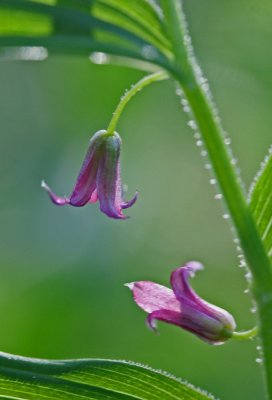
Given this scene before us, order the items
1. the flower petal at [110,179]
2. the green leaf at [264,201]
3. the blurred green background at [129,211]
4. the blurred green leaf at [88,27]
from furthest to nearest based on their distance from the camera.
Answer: the blurred green background at [129,211]
the flower petal at [110,179]
the green leaf at [264,201]
the blurred green leaf at [88,27]

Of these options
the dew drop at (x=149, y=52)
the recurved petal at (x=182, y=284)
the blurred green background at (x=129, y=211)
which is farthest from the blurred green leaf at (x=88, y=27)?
the blurred green background at (x=129, y=211)

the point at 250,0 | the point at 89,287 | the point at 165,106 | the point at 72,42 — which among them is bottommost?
the point at 89,287

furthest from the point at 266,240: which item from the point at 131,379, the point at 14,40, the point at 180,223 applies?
the point at 180,223

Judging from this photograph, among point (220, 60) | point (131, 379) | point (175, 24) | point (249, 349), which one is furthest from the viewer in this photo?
point (220, 60)

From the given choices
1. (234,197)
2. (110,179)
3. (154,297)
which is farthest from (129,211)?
(234,197)

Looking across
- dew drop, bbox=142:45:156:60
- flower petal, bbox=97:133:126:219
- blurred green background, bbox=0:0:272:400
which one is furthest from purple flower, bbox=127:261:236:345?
blurred green background, bbox=0:0:272:400

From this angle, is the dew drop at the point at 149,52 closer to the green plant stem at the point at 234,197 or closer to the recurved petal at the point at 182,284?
the green plant stem at the point at 234,197

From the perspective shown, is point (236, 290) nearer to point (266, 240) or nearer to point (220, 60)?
point (220, 60)
